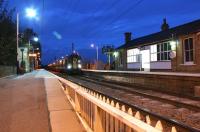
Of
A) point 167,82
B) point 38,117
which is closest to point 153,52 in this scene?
point 167,82

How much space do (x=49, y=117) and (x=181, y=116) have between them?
17.5ft

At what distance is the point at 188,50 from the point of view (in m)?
32.4

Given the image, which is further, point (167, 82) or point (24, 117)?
point (167, 82)

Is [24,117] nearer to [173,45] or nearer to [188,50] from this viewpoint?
[188,50]

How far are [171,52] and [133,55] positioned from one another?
15624mm

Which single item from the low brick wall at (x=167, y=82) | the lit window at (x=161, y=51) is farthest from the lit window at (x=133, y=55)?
the low brick wall at (x=167, y=82)

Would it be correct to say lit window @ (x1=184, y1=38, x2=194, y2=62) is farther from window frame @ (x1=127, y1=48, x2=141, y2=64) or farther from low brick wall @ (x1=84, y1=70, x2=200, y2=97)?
window frame @ (x1=127, y1=48, x2=141, y2=64)

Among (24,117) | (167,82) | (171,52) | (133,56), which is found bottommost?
(24,117)

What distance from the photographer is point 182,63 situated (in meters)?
33.1

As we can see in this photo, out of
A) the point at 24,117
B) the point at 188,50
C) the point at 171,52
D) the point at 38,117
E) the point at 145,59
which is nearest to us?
the point at 38,117

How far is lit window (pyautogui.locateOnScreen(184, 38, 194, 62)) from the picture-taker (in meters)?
32.0

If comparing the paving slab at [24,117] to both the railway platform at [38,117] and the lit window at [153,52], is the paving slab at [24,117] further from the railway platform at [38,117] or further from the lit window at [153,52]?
the lit window at [153,52]

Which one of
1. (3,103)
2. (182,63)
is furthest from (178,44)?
(3,103)

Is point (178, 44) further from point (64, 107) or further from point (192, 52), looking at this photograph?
point (64, 107)
